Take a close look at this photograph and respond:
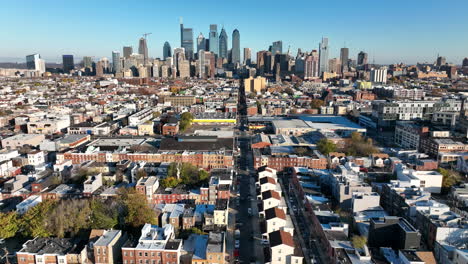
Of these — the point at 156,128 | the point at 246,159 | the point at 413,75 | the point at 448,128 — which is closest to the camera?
the point at 246,159

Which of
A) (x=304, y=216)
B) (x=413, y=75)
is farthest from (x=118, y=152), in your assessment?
(x=413, y=75)

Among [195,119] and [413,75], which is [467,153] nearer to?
[195,119]

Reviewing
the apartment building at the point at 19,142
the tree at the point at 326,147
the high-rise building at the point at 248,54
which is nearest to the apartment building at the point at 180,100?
the apartment building at the point at 19,142

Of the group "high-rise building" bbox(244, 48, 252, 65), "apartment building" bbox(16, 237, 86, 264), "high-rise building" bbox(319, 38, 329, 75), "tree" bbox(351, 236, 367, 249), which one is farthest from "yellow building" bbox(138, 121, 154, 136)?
"high-rise building" bbox(244, 48, 252, 65)

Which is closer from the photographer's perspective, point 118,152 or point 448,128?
point 118,152

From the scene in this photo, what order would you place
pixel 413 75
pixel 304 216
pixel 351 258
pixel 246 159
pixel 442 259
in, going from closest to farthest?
1. pixel 351 258
2. pixel 442 259
3. pixel 304 216
4. pixel 246 159
5. pixel 413 75

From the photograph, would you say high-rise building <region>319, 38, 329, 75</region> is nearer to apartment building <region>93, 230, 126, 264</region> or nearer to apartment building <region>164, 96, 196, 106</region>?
apartment building <region>164, 96, 196, 106</region>

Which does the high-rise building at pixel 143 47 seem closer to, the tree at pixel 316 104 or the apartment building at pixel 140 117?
the tree at pixel 316 104
